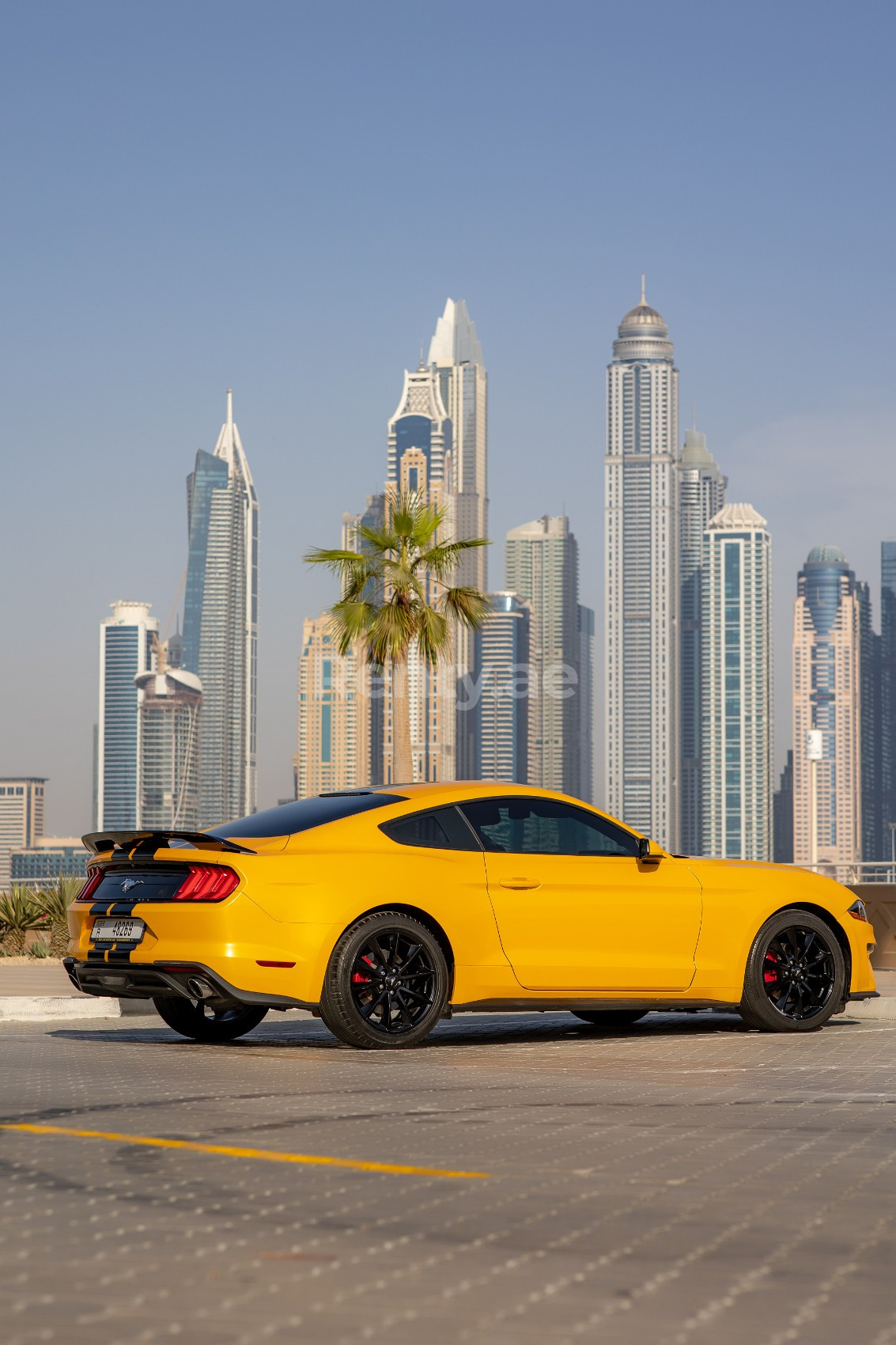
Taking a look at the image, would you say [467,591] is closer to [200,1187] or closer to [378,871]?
[378,871]

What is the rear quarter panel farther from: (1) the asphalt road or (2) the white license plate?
(2) the white license plate

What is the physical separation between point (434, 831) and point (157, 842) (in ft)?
4.88

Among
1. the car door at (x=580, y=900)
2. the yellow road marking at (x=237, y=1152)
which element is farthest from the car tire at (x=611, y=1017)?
the yellow road marking at (x=237, y=1152)

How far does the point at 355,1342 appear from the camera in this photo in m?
3.46

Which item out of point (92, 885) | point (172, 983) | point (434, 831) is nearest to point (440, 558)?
point (434, 831)

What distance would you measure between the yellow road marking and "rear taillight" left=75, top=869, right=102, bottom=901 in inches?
129

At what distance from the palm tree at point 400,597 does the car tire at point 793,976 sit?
16.0 m

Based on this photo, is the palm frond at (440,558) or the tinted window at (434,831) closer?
the tinted window at (434,831)

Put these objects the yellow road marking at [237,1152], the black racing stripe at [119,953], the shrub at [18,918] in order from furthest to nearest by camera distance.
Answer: the shrub at [18,918], the black racing stripe at [119,953], the yellow road marking at [237,1152]

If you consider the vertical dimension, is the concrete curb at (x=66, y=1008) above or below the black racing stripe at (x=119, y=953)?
below

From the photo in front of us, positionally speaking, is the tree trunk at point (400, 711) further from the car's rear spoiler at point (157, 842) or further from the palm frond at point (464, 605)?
the car's rear spoiler at point (157, 842)

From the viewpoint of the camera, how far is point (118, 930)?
9172mm

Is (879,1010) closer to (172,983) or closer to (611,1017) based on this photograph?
(611,1017)

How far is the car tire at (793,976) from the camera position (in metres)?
10.4
